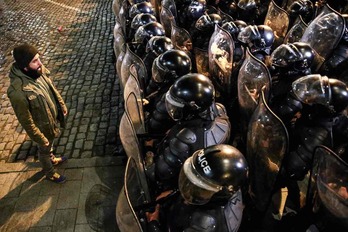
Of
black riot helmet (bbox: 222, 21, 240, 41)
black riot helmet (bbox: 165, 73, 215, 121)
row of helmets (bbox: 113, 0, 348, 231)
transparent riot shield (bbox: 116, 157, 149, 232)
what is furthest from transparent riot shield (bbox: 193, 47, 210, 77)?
transparent riot shield (bbox: 116, 157, 149, 232)

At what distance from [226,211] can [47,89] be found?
8.94ft

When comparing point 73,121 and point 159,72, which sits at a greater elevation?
point 159,72

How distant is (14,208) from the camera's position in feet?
12.6

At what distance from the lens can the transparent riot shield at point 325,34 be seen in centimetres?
442

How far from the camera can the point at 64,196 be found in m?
3.99

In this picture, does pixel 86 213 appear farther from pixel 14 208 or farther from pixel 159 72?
pixel 159 72

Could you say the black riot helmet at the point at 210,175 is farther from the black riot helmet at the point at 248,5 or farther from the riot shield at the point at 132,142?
the black riot helmet at the point at 248,5

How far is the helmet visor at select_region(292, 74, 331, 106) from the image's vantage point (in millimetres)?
2826

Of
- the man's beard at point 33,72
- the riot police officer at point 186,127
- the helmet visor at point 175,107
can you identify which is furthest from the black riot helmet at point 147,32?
the helmet visor at point 175,107

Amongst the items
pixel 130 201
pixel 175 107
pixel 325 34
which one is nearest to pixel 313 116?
pixel 175 107

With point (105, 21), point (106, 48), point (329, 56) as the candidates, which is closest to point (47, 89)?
point (329, 56)

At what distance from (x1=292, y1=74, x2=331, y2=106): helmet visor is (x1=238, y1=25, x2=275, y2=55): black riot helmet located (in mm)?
1411

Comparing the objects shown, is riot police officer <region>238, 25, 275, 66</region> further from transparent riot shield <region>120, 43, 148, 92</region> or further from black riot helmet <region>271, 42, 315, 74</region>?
transparent riot shield <region>120, 43, 148, 92</region>

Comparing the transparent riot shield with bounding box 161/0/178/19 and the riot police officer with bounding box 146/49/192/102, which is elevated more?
the riot police officer with bounding box 146/49/192/102
